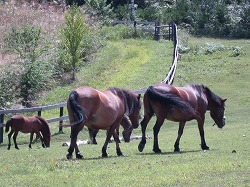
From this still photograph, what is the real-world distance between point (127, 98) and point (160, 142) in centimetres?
364

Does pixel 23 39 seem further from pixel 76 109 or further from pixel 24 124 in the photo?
pixel 76 109

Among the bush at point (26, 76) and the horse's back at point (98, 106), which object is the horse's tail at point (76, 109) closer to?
the horse's back at point (98, 106)

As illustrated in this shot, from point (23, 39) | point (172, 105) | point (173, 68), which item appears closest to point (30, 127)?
point (172, 105)

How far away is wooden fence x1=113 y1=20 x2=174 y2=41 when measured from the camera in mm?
52125

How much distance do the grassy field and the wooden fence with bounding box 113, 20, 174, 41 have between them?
1.64 m

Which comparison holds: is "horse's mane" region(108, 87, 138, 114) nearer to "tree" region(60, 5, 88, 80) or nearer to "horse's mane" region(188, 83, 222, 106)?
"horse's mane" region(188, 83, 222, 106)

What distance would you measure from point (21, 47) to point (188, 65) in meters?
10.9

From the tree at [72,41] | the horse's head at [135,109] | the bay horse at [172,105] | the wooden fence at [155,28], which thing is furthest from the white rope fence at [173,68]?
the bay horse at [172,105]

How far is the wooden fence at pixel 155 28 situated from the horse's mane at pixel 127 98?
3281 centimetres

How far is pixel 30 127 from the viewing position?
23.3m

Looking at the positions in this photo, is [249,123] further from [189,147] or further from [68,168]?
[68,168]

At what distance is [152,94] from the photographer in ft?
57.8

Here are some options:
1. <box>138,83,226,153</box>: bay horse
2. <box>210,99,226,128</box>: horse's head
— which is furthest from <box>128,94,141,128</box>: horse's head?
<box>210,99,226,128</box>: horse's head

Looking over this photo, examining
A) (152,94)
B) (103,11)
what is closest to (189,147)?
(152,94)
